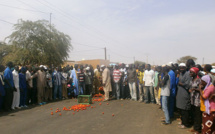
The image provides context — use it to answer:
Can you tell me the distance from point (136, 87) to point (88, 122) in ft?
16.8

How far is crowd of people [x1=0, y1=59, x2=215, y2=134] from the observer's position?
5.04 m

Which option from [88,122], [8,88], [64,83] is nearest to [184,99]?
[88,122]

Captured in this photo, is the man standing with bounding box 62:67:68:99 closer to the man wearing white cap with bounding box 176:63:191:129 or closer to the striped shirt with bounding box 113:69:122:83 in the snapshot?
the striped shirt with bounding box 113:69:122:83

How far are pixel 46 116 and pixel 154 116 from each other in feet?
14.4

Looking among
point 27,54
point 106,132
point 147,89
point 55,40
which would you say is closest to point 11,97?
point 106,132

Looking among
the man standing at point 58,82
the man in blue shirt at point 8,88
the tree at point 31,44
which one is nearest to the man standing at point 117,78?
the man standing at point 58,82

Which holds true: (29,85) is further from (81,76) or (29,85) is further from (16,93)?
(81,76)

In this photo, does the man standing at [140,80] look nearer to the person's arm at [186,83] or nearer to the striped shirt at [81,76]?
the striped shirt at [81,76]

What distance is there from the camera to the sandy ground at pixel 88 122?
5355mm

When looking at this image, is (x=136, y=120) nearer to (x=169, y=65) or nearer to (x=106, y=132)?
(x=106, y=132)

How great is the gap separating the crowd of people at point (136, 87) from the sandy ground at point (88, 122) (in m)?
0.66

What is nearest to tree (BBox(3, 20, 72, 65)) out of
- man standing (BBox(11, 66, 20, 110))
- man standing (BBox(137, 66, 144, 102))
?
man standing (BBox(11, 66, 20, 110))

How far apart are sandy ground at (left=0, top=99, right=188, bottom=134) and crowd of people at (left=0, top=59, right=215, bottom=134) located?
660mm

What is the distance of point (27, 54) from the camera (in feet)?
65.5
